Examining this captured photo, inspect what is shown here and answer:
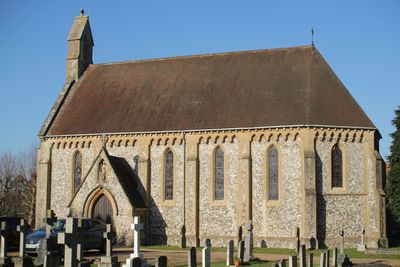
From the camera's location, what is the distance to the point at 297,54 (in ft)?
137

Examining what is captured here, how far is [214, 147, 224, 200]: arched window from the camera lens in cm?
3903

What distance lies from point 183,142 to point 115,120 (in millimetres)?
5633

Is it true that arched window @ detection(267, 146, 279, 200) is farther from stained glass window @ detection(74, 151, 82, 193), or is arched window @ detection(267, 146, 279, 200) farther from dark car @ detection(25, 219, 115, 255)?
stained glass window @ detection(74, 151, 82, 193)

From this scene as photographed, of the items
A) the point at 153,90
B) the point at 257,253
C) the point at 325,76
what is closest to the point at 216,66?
the point at 153,90

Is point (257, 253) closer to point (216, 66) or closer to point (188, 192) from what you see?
point (188, 192)

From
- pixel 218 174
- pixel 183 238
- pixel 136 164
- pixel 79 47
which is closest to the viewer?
pixel 183 238

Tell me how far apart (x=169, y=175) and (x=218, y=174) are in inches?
138

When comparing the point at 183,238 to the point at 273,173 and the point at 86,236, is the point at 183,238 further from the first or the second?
the point at 86,236

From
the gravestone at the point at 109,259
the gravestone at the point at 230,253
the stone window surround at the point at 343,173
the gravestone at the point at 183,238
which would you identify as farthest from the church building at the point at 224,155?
the gravestone at the point at 109,259

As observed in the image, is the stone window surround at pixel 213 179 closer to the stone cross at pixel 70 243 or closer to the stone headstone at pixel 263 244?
the stone headstone at pixel 263 244

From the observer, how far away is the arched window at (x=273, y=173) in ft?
124

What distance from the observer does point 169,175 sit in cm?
4047

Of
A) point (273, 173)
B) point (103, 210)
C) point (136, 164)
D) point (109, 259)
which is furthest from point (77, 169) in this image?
point (109, 259)

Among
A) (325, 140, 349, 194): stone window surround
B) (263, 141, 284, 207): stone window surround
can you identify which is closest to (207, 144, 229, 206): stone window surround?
(263, 141, 284, 207): stone window surround
